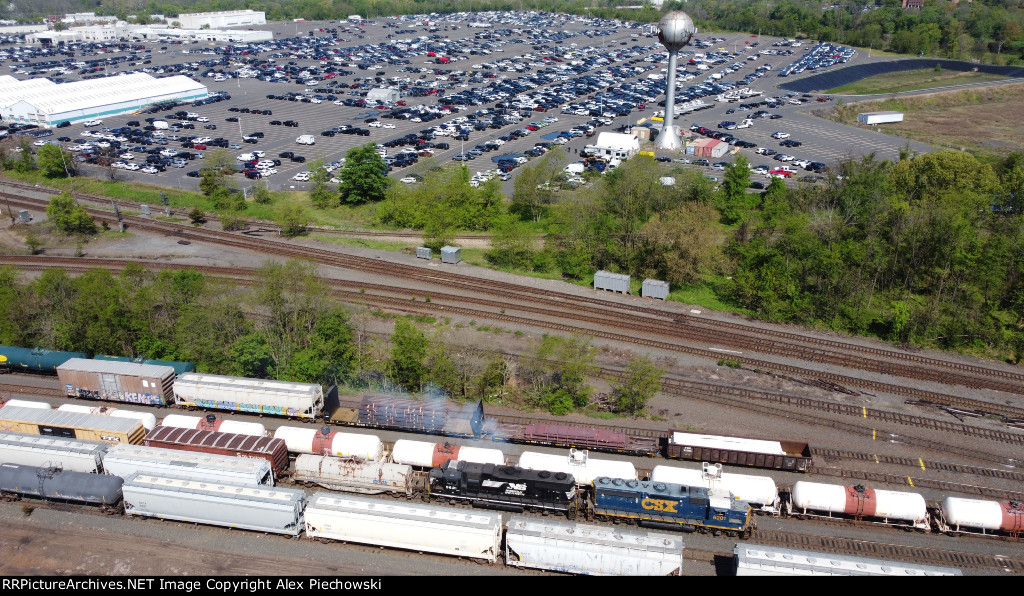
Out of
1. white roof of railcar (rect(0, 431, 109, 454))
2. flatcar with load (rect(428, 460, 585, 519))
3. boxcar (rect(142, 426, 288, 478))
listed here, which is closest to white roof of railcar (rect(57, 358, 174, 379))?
white roof of railcar (rect(0, 431, 109, 454))

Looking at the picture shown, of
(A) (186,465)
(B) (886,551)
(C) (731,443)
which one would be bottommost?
(B) (886,551)

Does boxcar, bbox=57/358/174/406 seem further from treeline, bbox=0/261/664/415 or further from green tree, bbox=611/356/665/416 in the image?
green tree, bbox=611/356/665/416

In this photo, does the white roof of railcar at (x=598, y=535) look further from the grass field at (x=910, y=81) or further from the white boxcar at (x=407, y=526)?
the grass field at (x=910, y=81)

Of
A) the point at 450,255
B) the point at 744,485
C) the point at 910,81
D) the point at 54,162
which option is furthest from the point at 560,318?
the point at 910,81

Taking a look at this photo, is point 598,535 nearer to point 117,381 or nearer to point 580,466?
point 580,466

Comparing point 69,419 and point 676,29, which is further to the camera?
point 676,29

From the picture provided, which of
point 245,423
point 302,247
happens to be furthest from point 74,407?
point 302,247

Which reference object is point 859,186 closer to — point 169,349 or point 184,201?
point 169,349
